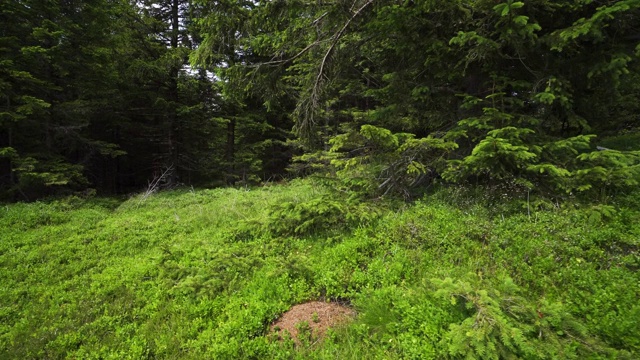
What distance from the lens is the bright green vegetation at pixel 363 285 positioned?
2.71 m

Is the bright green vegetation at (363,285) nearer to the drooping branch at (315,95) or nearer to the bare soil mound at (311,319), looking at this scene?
the bare soil mound at (311,319)

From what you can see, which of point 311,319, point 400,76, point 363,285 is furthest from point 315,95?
point 311,319

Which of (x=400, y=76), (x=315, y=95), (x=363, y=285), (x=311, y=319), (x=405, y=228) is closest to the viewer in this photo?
(x=311, y=319)

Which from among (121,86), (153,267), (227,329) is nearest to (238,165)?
(121,86)

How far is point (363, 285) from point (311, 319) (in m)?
0.85

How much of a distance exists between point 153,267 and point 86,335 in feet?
5.10

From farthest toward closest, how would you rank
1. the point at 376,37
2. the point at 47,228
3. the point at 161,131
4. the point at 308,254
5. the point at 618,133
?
the point at 161,131, the point at 618,133, the point at 47,228, the point at 376,37, the point at 308,254

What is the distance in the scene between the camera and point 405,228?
476 cm

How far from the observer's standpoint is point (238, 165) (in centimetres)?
1705

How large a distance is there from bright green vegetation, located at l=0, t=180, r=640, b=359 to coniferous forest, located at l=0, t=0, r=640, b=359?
1.0 inches

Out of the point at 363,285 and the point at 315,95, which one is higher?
the point at 315,95

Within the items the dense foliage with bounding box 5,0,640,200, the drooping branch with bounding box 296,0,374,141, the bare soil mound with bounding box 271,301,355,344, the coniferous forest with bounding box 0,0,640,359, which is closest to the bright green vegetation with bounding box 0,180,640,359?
the coniferous forest with bounding box 0,0,640,359

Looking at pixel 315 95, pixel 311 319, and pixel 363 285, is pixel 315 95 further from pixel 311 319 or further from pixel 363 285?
pixel 311 319

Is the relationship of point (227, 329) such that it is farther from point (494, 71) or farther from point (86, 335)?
point (494, 71)
